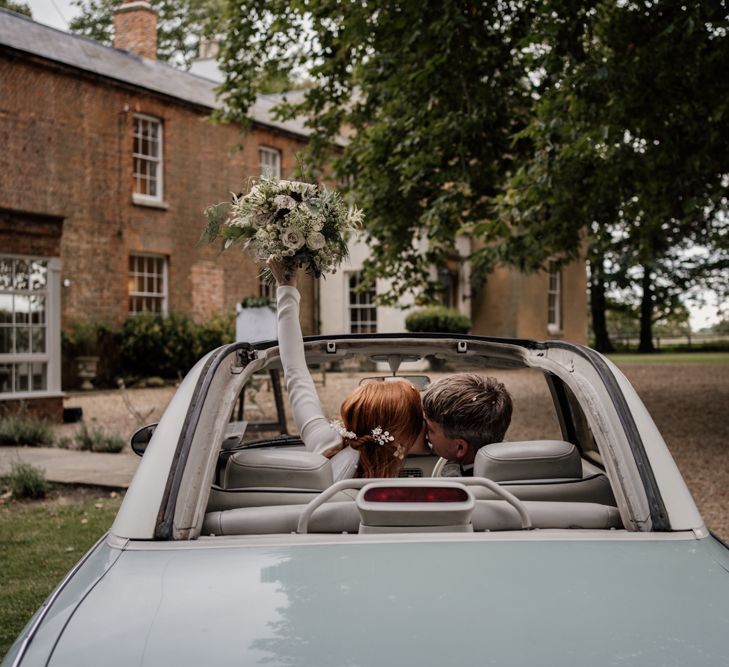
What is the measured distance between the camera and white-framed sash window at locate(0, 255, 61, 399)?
14.5 metres

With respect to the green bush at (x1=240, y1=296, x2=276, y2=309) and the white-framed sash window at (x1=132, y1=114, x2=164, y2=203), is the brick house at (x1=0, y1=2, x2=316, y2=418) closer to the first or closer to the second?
the white-framed sash window at (x1=132, y1=114, x2=164, y2=203)

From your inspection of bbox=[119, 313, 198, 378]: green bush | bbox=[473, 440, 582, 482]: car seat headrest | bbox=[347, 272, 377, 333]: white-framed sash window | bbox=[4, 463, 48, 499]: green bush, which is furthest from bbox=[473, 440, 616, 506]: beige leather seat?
bbox=[347, 272, 377, 333]: white-framed sash window

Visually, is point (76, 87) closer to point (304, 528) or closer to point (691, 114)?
point (691, 114)

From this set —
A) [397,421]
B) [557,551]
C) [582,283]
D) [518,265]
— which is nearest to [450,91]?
[518,265]

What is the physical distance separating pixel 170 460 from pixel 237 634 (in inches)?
30.2

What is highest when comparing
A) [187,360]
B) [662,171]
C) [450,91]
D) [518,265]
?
[450,91]

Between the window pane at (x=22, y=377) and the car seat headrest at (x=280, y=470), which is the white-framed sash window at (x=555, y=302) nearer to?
the window pane at (x=22, y=377)

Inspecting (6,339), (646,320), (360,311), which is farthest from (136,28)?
(646,320)

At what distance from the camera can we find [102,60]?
23.9 meters

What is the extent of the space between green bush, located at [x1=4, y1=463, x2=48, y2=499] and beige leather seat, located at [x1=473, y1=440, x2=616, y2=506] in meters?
7.01

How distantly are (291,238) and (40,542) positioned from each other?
15.8 ft

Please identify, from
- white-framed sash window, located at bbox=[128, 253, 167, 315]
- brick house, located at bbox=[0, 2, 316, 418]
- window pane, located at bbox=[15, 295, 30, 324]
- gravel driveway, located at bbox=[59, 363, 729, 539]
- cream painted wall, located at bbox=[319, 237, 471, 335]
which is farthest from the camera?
cream painted wall, located at bbox=[319, 237, 471, 335]

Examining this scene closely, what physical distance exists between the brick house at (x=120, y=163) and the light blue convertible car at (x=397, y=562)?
579 inches

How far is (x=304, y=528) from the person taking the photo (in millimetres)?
2355
